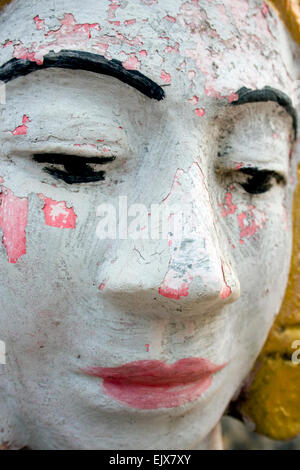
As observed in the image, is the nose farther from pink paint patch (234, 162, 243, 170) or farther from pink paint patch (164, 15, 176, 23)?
pink paint patch (164, 15, 176, 23)

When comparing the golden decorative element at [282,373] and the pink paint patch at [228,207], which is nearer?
the pink paint patch at [228,207]

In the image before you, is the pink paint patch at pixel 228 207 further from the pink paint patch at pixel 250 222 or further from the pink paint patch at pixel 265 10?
the pink paint patch at pixel 265 10

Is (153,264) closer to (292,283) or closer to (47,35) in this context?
(47,35)

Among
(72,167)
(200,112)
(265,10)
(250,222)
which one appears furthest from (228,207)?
(265,10)

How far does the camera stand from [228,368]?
100 cm

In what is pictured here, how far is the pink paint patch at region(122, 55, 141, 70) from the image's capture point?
81cm

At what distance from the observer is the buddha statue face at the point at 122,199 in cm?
81

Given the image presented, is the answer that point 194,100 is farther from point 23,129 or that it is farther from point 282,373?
point 282,373

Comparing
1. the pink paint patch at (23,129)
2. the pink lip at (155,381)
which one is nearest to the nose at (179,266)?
the pink lip at (155,381)

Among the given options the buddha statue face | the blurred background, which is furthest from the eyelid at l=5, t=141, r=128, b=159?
the blurred background

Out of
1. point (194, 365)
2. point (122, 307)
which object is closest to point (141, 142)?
point (122, 307)

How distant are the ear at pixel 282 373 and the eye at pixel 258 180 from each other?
211 millimetres

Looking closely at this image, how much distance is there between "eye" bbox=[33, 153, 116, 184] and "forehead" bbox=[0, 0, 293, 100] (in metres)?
0.15

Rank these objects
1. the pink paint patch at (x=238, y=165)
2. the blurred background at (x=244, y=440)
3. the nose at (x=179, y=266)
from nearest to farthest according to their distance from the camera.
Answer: the nose at (x=179, y=266) → the pink paint patch at (x=238, y=165) → the blurred background at (x=244, y=440)
